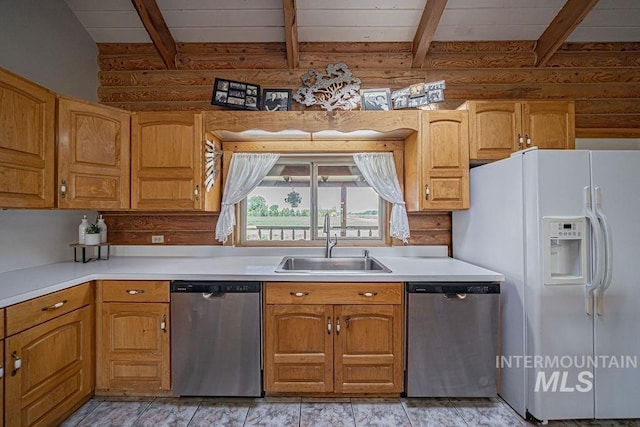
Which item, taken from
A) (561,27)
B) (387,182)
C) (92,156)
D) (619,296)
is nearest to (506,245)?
(619,296)

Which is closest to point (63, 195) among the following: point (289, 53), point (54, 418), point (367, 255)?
point (54, 418)

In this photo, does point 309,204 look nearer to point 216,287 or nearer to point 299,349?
point 216,287

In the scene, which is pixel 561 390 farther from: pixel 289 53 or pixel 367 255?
pixel 289 53

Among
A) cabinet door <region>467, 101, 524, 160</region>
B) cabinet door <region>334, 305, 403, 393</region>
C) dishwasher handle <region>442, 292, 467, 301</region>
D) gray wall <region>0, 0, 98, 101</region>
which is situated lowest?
cabinet door <region>334, 305, 403, 393</region>

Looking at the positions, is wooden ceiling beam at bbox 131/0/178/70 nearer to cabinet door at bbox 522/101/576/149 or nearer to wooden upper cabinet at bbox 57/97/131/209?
wooden upper cabinet at bbox 57/97/131/209

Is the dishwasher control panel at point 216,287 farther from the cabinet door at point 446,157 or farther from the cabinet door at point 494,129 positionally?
the cabinet door at point 494,129

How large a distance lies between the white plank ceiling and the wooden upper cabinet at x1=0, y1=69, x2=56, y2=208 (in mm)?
1164

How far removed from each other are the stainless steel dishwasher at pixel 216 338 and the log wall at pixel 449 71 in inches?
71.0

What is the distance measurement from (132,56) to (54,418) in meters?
2.91

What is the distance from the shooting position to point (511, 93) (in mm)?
2885

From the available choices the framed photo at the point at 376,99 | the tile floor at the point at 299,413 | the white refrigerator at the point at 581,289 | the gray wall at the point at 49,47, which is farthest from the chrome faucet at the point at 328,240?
the gray wall at the point at 49,47

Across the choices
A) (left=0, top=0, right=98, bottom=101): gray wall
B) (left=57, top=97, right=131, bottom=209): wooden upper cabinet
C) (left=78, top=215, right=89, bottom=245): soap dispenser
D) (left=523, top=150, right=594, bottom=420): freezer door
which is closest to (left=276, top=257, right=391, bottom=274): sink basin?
(left=523, top=150, right=594, bottom=420): freezer door

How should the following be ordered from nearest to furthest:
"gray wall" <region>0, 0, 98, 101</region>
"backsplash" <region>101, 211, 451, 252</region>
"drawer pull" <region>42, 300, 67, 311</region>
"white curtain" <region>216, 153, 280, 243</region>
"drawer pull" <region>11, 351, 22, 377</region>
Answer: "drawer pull" <region>11, 351, 22, 377</region> < "drawer pull" <region>42, 300, 67, 311</region> < "gray wall" <region>0, 0, 98, 101</region> < "white curtain" <region>216, 153, 280, 243</region> < "backsplash" <region>101, 211, 451, 252</region>

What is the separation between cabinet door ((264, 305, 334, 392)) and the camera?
2.00 metres
